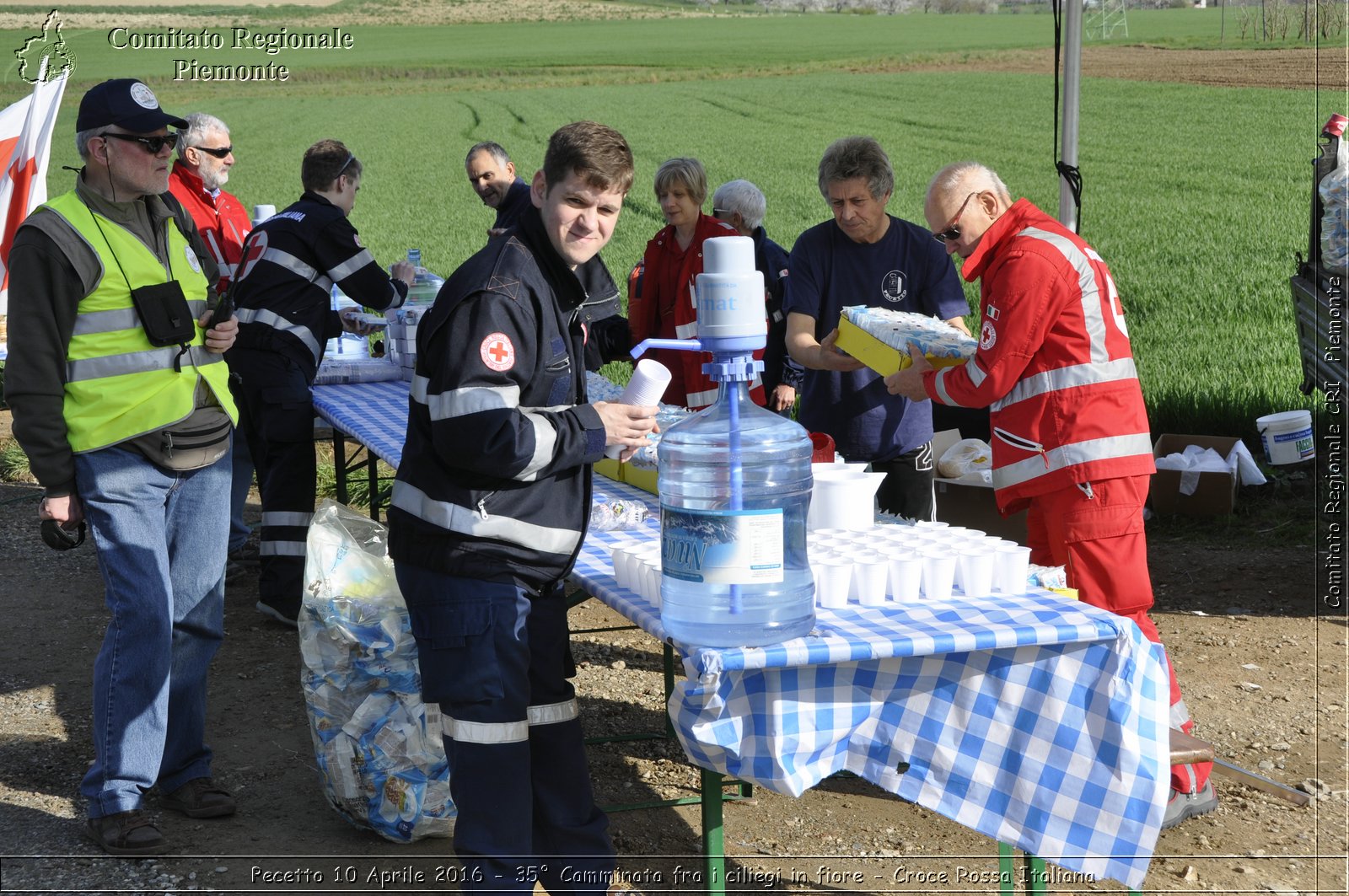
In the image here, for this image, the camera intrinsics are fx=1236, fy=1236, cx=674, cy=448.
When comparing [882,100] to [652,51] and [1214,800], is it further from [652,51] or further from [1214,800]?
[1214,800]

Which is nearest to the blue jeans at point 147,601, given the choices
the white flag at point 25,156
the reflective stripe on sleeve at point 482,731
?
the reflective stripe on sleeve at point 482,731

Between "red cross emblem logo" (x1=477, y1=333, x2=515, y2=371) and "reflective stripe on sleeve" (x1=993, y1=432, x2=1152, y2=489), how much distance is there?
1.59m

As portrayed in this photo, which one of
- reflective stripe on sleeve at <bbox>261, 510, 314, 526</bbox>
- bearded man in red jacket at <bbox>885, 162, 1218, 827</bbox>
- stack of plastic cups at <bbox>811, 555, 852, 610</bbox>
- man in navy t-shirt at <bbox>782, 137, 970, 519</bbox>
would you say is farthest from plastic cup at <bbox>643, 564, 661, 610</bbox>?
reflective stripe on sleeve at <bbox>261, 510, 314, 526</bbox>

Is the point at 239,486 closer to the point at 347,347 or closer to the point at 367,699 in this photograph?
the point at 347,347

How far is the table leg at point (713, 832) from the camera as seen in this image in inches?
95.3

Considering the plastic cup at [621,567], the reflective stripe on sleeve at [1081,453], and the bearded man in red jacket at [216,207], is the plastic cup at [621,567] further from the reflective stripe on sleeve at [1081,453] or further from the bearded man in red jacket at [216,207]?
the bearded man in red jacket at [216,207]

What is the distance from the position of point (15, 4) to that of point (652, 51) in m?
25.4

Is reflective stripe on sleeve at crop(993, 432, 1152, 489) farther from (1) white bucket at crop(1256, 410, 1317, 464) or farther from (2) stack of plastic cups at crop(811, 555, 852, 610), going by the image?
(1) white bucket at crop(1256, 410, 1317, 464)

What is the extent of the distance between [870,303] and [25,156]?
6.82m

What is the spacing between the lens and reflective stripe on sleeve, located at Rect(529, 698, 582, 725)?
8.45 feet

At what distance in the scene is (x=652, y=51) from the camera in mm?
39469

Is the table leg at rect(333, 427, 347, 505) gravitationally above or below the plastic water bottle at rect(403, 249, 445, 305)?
below

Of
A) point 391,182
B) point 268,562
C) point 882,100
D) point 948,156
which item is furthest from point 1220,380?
point 882,100

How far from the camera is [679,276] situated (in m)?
5.29
